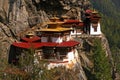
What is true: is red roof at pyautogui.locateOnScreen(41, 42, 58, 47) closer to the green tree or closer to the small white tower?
the green tree

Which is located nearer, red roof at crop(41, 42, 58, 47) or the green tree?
red roof at crop(41, 42, 58, 47)

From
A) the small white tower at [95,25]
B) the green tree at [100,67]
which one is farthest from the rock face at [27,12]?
the green tree at [100,67]

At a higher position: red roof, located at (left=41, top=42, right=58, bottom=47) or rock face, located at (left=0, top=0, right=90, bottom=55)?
rock face, located at (left=0, top=0, right=90, bottom=55)

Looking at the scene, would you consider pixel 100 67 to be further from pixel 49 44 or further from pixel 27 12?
pixel 27 12

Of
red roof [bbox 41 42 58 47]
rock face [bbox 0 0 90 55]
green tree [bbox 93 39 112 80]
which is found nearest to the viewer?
red roof [bbox 41 42 58 47]

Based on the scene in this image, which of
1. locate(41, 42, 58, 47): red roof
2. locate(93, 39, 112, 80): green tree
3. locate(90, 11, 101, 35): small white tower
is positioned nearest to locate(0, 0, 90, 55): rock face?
locate(90, 11, 101, 35): small white tower

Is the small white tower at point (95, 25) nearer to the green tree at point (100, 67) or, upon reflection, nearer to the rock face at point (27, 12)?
the rock face at point (27, 12)

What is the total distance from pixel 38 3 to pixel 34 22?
3.69m

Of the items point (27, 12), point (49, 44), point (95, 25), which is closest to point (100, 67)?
point (49, 44)

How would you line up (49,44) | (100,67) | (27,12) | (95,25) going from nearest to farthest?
1. (49,44)
2. (100,67)
3. (27,12)
4. (95,25)

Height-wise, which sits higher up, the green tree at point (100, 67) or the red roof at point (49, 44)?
the red roof at point (49, 44)

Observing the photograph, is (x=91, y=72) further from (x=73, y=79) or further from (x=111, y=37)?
(x=111, y=37)

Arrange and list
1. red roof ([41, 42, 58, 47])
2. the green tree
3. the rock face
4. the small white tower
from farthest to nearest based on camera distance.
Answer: the small white tower → the rock face → the green tree → red roof ([41, 42, 58, 47])

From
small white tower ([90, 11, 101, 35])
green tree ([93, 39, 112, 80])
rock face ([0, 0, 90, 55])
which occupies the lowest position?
green tree ([93, 39, 112, 80])
